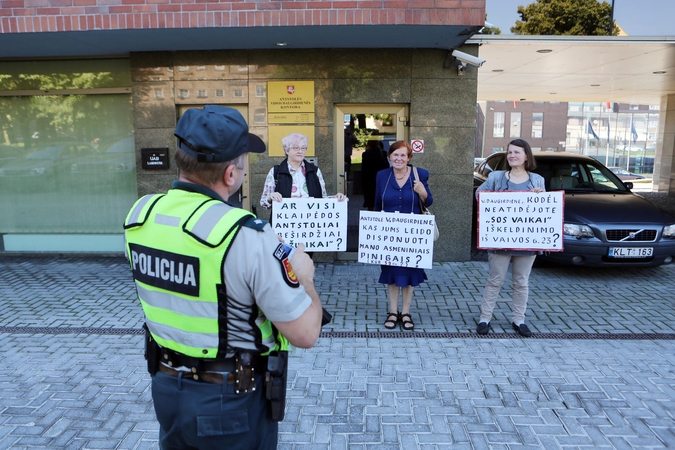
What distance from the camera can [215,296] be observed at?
69.6 inches

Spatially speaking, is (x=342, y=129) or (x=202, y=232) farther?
(x=342, y=129)

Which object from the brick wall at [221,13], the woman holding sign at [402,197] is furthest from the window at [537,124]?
the woman holding sign at [402,197]

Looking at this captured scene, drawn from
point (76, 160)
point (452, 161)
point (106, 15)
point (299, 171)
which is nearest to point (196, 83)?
point (106, 15)

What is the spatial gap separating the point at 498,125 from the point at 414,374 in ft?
195

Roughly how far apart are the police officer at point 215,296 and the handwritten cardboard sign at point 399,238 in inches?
144

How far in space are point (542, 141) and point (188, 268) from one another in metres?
65.4

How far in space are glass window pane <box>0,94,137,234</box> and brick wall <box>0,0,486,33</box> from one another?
2.24m

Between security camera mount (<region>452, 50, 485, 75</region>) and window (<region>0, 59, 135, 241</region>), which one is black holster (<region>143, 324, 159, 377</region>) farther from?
window (<region>0, 59, 135, 241</region>)

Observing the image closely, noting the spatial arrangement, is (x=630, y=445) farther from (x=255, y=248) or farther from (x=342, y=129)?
(x=342, y=129)

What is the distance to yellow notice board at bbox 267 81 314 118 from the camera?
329 inches

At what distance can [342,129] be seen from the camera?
338 inches

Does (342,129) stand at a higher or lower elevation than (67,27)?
lower

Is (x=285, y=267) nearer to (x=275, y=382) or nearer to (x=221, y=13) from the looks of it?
(x=275, y=382)

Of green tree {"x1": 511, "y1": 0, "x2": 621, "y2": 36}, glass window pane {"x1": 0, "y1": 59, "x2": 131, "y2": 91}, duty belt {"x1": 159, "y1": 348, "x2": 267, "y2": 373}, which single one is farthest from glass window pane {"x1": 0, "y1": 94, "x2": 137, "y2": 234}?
green tree {"x1": 511, "y1": 0, "x2": 621, "y2": 36}
